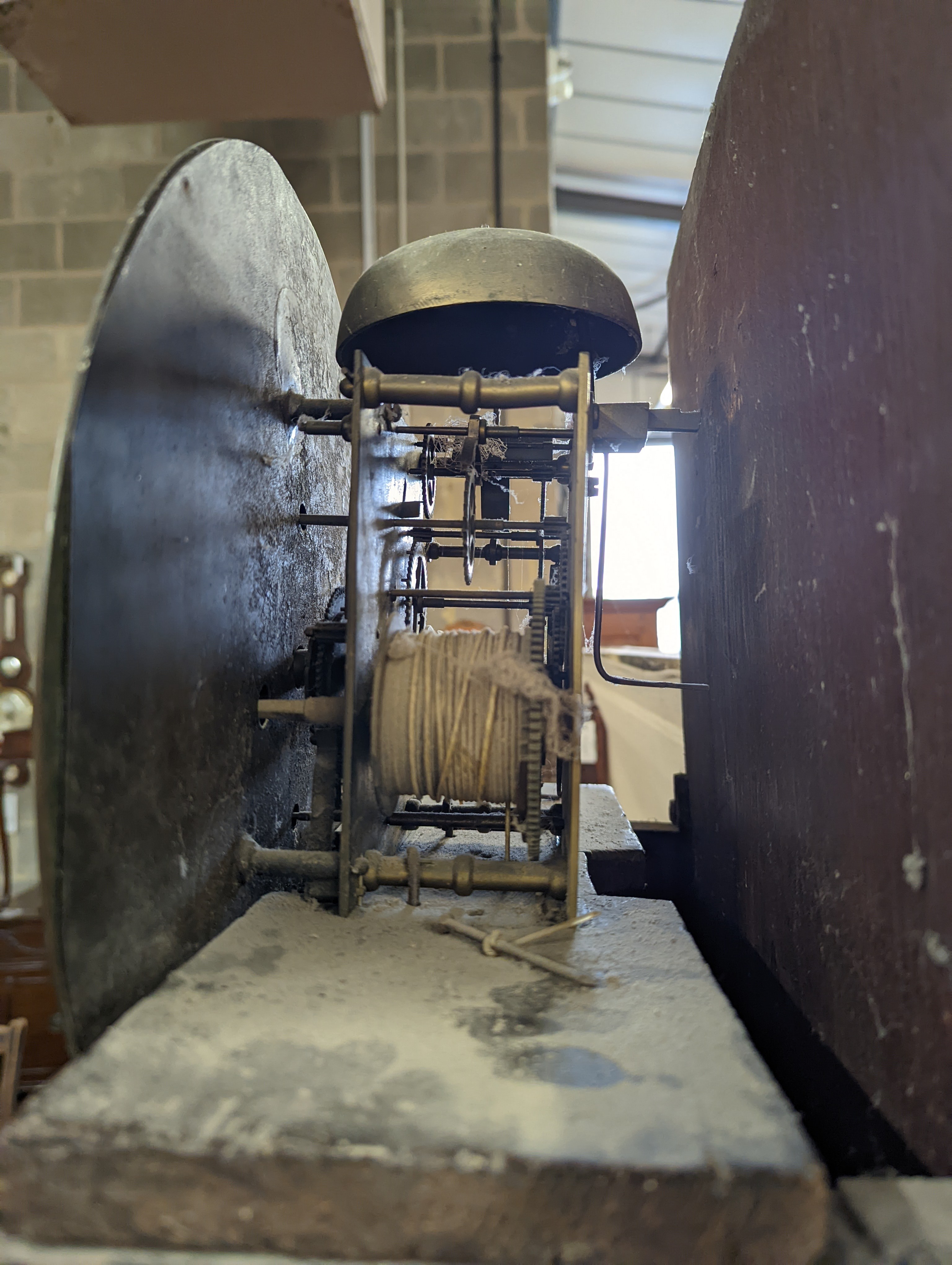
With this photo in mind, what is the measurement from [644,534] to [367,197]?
19.1ft

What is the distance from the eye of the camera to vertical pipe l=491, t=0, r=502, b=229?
3.30m

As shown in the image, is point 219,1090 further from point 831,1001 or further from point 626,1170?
point 831,1001

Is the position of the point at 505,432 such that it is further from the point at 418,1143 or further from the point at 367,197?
the point at 367,197

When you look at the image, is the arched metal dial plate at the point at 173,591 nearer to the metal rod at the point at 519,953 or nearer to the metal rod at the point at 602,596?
the metal rod at the point at 519,953

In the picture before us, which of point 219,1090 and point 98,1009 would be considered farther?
point 98,1009

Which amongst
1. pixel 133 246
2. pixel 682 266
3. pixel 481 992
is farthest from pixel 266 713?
pixel 682 266

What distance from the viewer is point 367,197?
327 centimetres

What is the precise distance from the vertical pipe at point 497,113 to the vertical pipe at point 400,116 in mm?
363

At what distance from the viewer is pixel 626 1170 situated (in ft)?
2.17

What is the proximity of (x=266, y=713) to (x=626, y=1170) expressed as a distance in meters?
0.92

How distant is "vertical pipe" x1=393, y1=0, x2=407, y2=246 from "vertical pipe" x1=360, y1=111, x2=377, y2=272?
0.11 m

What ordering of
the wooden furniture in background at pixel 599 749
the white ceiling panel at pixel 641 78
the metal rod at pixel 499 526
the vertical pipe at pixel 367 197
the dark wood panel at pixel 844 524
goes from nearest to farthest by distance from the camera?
the dark wood panel at pixel 844 524, the metal rod at pixel 499 526, the vertical pipe at pixel 367 197, the white ceiling panel at pixel 641 78, the wooden furniture in background at pixel 599 749

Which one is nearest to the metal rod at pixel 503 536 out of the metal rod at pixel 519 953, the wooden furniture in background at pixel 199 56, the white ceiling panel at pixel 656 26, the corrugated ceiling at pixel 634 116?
the metal rod at pixel 519 953

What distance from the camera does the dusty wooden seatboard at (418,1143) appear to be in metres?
0.67
